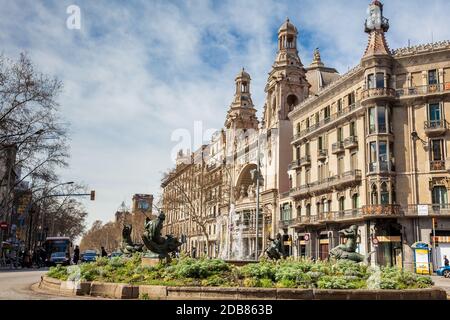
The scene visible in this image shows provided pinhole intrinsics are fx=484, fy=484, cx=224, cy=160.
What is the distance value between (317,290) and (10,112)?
25.0 metres

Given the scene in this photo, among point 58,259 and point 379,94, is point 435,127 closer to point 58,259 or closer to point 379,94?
point 379,94

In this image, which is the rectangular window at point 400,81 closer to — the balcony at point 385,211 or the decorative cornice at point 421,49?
the decorative cornice at point 421,49

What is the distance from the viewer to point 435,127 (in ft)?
128

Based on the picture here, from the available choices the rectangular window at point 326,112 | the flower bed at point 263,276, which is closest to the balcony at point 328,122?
the rectangular window at point 326,112

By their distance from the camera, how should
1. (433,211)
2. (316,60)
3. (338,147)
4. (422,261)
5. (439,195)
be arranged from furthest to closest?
(316,60) → (338,147) → (439,195) → (433,211) → (422,261)

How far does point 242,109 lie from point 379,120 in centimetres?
3879

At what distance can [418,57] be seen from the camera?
40.5 meters

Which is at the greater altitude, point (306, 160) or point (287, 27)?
point (287, 27)

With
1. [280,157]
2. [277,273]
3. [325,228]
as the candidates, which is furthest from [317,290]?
[280,157]

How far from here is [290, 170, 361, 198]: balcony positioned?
42.2m

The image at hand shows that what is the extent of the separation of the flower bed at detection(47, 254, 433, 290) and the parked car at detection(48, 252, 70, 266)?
111 ft

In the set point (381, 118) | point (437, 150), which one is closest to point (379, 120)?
point (381, 118)

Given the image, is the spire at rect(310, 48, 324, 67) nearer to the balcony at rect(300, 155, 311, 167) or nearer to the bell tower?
the bell tower
